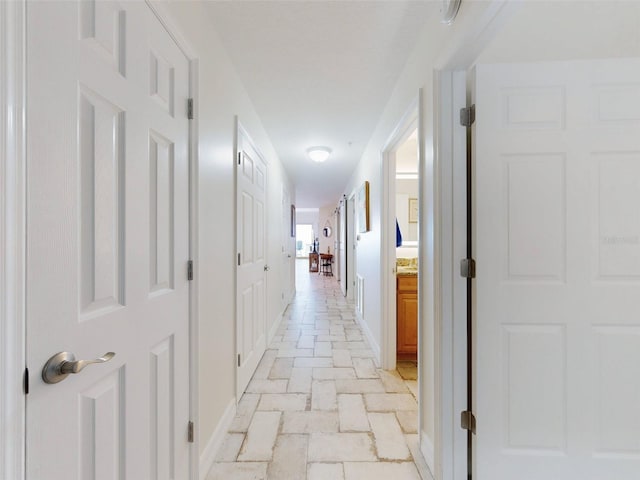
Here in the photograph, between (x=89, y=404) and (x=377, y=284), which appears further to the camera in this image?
(x=377, y=284)

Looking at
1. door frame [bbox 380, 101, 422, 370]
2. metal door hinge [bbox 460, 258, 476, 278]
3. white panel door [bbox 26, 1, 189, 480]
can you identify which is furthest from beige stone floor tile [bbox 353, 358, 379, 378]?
white panel door [bbox 26, 1, 189, 480]

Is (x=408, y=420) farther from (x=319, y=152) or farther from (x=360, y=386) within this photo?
(x=319, y=152)

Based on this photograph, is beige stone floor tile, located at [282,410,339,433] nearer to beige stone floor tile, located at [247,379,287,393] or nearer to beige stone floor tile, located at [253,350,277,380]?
beige stone floor tile, located at [247,379,287,393]

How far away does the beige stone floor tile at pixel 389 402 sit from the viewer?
6.64ft

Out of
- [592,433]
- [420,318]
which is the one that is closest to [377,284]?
[420,318]

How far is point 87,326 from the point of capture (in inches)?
29.5

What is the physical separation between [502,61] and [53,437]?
226 centimetres

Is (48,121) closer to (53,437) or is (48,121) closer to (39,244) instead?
(39,244)

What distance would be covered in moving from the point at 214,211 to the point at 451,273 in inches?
51.8

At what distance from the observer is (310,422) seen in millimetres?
1857

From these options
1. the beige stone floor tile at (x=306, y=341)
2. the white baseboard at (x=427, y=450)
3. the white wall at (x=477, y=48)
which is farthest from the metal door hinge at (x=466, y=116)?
the beige stone floor tile at (x=306, y=341)

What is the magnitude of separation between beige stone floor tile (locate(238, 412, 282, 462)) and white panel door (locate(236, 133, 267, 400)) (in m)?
0.26

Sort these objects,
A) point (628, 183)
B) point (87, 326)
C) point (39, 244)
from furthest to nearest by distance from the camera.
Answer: point (628, 183)
point (87, 326)
point (39, 244)

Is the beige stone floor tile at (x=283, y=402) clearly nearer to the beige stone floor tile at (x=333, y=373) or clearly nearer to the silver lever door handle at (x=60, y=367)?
the beige stone floor tile at (x=333, y=373)
